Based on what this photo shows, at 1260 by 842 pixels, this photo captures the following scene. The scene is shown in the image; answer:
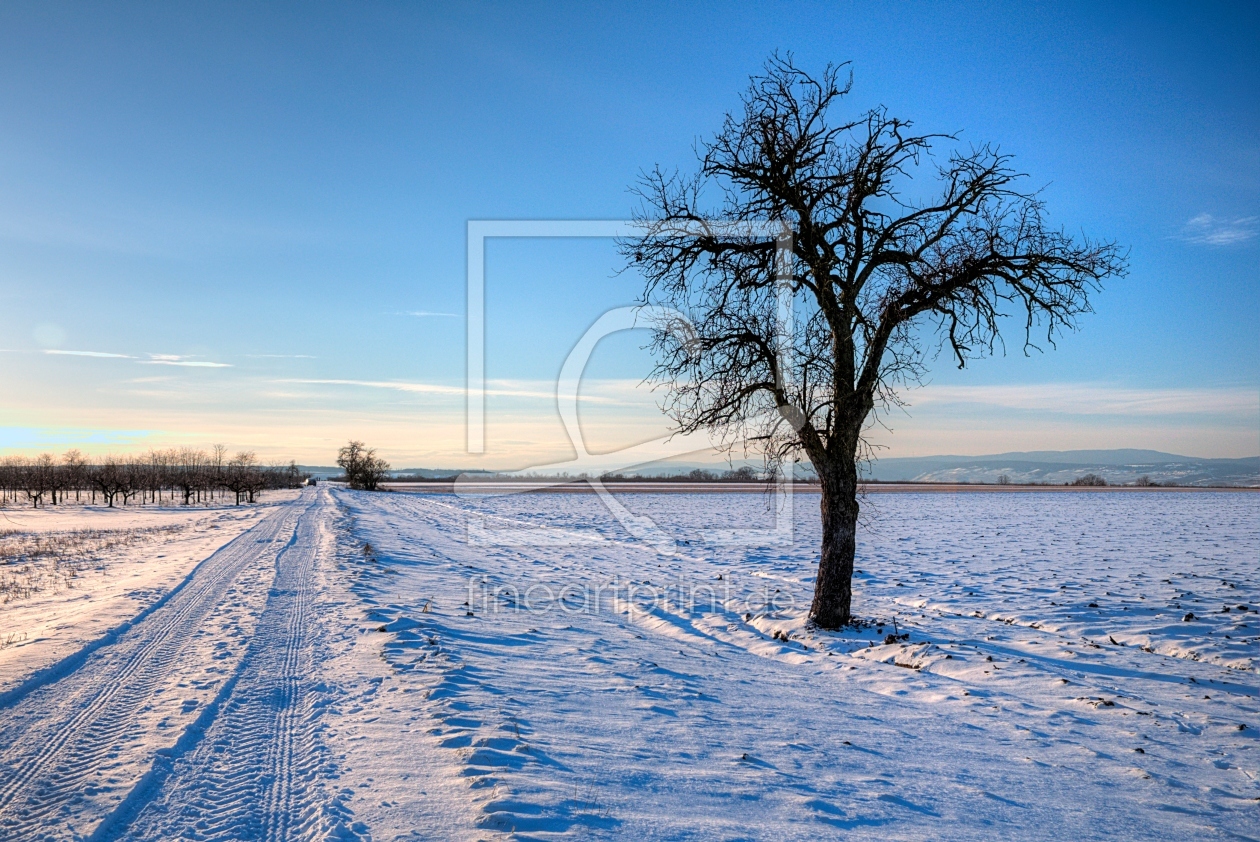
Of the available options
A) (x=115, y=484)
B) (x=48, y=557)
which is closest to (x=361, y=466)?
(x=115, y=484)

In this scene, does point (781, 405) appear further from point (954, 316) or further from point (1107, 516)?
point (1107, 516)

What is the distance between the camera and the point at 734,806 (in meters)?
5.03

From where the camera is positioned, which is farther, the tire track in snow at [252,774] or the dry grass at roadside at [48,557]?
the dry grass at roadside at [48,557]

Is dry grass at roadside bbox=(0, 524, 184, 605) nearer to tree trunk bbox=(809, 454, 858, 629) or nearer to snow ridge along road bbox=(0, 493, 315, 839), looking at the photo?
snow ridge along road bbox=(0, 493, 315, 839)

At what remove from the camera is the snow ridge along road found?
4.62 m

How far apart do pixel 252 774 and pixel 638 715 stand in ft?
12.2

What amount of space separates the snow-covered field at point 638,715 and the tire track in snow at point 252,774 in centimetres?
3

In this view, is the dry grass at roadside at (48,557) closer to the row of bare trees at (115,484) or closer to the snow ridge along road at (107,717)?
the snow ridge along road at (107,717)

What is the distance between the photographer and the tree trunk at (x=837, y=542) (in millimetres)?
12273

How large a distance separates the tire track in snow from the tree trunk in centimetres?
893

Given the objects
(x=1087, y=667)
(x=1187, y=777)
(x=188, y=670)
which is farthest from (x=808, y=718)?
(x=188, y=670)

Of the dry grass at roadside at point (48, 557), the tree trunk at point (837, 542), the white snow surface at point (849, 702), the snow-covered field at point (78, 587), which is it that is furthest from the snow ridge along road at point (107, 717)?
the tree trunk at point (837, 542)

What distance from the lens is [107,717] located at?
6379 millimetres

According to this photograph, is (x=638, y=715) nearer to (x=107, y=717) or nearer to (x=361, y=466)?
(x=107, y=717)
